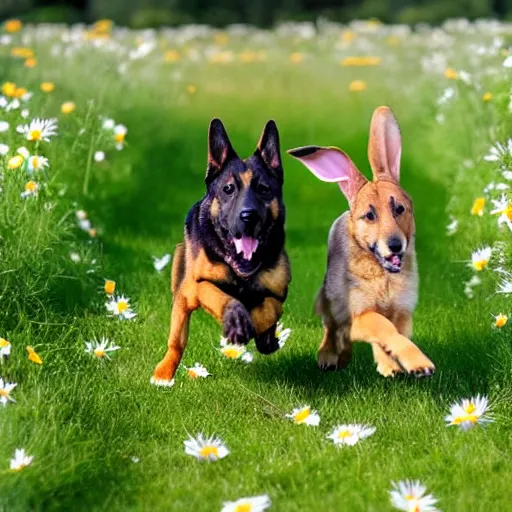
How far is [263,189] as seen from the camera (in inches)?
152

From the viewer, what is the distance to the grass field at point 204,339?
3.82 metres

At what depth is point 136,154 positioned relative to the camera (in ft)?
26.8

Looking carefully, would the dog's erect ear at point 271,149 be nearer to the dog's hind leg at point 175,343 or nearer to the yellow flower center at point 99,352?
the dog's hind leg at point 175,343

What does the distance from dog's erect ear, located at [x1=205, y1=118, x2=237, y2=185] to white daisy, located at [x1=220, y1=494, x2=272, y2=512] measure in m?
1.14

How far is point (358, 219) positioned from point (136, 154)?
4442 mm

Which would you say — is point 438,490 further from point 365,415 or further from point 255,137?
point 255,137

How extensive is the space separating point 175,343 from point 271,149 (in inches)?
33.6

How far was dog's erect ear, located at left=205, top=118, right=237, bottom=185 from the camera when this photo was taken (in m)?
3.89

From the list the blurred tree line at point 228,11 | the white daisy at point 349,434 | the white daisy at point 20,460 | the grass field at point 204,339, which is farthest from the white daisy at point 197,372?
the blurred tree line at point 228,11

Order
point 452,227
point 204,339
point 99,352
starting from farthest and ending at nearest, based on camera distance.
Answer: point 452,227
point 204,339
point 99,352

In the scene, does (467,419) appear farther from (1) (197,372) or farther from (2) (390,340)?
(1) (197,372)

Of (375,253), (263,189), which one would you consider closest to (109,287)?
(263,189)

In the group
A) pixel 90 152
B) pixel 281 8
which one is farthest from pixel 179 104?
pixel 281 8

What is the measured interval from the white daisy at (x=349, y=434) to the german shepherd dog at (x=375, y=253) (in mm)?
232
